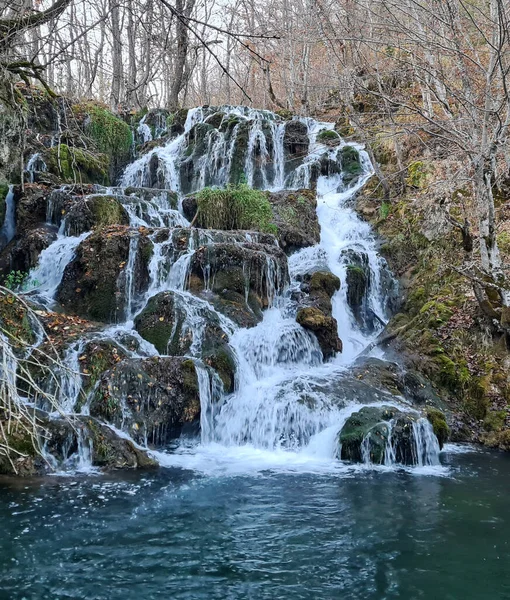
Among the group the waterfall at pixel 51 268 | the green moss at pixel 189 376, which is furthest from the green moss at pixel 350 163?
the green moss at pixel 189 376

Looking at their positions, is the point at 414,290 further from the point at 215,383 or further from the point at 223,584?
the point at 223,584

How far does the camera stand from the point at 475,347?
947 cm

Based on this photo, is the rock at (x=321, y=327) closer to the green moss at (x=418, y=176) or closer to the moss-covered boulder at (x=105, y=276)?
the moss-covered boulder at (x=105, y=276)

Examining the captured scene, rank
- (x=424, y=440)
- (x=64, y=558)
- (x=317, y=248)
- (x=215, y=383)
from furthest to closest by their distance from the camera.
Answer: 1. (x=317, y=248)
2. (x=215, y=383)
3. (x=424, y=440)
4. (x=64, y=558)

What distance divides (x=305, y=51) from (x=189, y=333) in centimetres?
1709

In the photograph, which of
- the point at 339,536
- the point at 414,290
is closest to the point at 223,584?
the point at 339,536

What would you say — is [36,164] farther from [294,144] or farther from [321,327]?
[321,327]

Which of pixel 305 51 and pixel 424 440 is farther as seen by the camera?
pixel 305 51

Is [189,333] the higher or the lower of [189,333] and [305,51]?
the lower

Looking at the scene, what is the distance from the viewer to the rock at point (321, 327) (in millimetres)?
10195

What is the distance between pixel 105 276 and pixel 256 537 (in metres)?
6.62

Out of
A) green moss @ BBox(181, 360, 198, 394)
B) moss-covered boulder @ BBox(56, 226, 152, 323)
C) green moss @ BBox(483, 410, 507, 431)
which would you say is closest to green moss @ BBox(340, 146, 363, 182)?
moss-covered boulder @ BBox(56, 226, 152, 323)

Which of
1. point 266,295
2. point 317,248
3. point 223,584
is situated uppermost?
point 317,248

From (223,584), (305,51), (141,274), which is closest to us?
(223,584)
